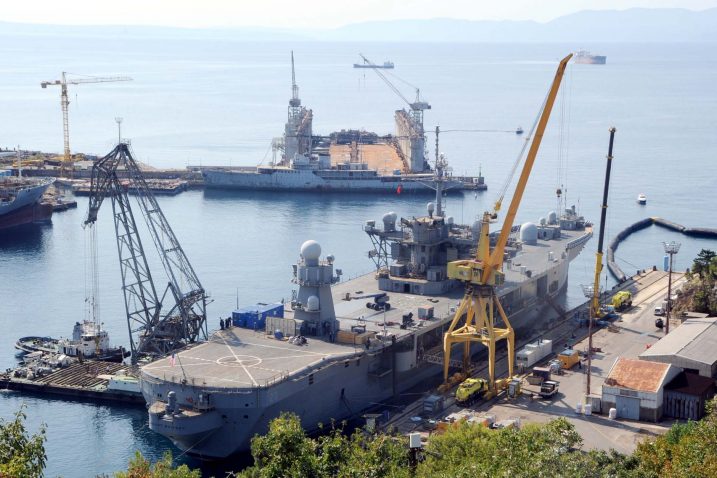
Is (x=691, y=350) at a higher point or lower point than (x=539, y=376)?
higher

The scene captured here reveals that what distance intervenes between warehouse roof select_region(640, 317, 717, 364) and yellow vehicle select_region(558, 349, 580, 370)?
382 centimetres

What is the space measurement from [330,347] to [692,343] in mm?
20104

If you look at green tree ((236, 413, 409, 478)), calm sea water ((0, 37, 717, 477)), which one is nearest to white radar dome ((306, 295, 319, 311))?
calm sea water ((0, 37, 717, 477))

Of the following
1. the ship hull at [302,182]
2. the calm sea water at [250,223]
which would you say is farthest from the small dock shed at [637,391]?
the ship hull at [302,182]

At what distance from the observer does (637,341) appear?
65.2m

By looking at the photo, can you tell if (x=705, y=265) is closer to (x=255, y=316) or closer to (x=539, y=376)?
(x=539, y=376)

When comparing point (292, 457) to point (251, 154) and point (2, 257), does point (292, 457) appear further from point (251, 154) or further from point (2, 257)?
point (251, 154)

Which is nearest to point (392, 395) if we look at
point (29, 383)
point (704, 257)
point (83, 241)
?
point (29, 383)

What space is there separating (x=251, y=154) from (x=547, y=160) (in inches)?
1896

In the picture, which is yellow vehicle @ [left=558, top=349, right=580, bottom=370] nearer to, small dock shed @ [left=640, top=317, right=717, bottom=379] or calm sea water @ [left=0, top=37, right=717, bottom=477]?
small dock shed @ [left=640, top=317, right=717, bottom=379]

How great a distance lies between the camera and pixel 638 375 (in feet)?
172

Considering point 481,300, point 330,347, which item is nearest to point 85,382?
point 330,347

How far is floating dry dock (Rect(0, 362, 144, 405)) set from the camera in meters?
60.2

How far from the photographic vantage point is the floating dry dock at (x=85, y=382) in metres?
60.2
